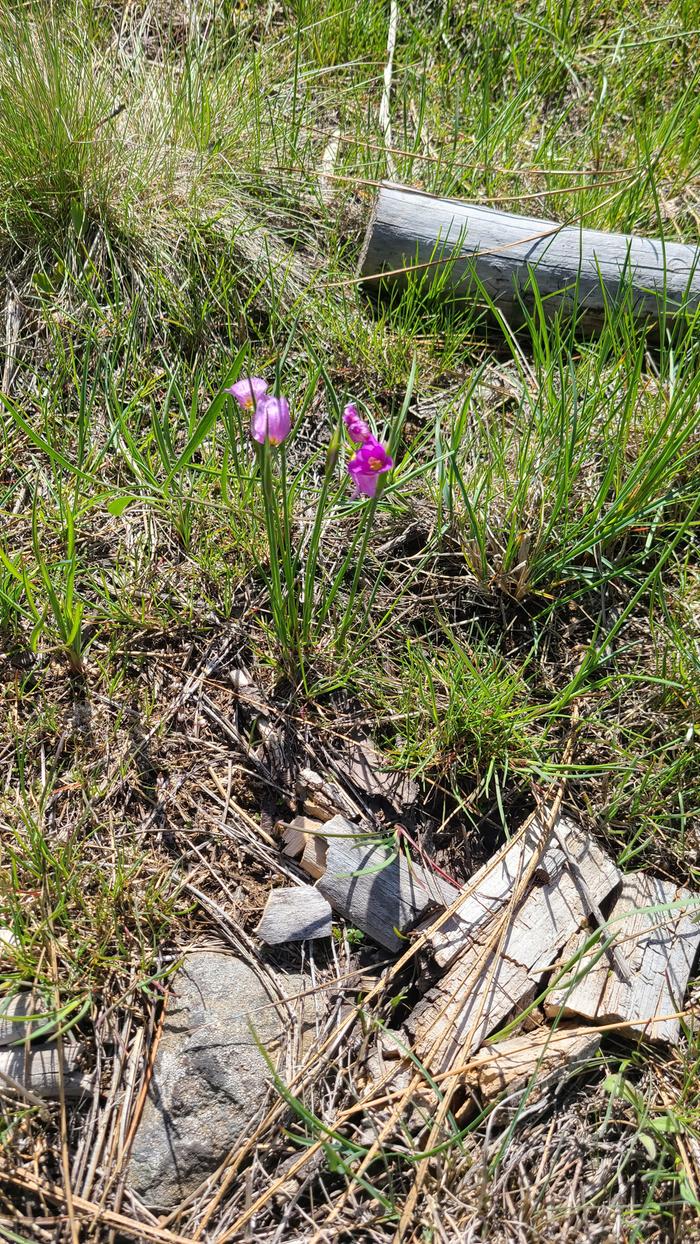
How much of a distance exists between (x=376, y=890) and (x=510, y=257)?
5.83ft

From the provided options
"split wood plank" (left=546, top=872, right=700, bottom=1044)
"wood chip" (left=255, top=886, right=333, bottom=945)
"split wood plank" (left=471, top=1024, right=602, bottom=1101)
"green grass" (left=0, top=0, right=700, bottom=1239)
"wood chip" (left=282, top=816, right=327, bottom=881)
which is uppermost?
"green grass" (left=0, top=0, right=700, bottom=1239)

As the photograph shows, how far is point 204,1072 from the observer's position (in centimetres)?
155

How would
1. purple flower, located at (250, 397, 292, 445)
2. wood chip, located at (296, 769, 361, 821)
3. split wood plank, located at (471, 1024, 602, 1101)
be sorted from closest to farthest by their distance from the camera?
purple flower, located at (250, 397, 292, 445) < split wood plank, located at (471, 1024, 602, 1101) < wood chip, located at (296, 769, 361, 821)

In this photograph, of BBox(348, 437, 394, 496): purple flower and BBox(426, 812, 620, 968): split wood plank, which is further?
BBox(426, 812, 620, 968): split wood plank

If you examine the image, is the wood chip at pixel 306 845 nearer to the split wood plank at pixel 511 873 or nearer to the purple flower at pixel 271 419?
the split wood plank at pixel 511 873

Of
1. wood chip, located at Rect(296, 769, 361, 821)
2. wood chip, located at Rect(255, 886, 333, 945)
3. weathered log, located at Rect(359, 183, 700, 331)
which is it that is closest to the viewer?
wood chip, located at Rect(255, 886, 333, 945)

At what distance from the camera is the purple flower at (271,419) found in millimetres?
1477

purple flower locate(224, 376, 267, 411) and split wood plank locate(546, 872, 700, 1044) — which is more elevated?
purple flower locate(224, 376, 267, 411)

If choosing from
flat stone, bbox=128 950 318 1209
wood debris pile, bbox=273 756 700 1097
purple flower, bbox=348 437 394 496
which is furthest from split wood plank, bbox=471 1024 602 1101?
purple flower, bbox=348 437 394 496

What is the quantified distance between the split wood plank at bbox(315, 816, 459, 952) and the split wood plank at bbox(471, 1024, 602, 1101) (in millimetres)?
274

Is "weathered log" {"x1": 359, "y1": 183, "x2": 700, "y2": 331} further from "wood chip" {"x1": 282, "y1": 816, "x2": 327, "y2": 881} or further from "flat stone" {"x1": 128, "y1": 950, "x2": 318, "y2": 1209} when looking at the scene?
"flat stone" {"x1": 128, "y1": 950, "x2": 318, "y2": 1209}

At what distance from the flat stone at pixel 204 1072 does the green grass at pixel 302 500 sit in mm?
98

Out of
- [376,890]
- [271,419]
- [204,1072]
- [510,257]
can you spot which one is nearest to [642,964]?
[376,890]

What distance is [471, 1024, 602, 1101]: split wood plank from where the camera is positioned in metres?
1.60
